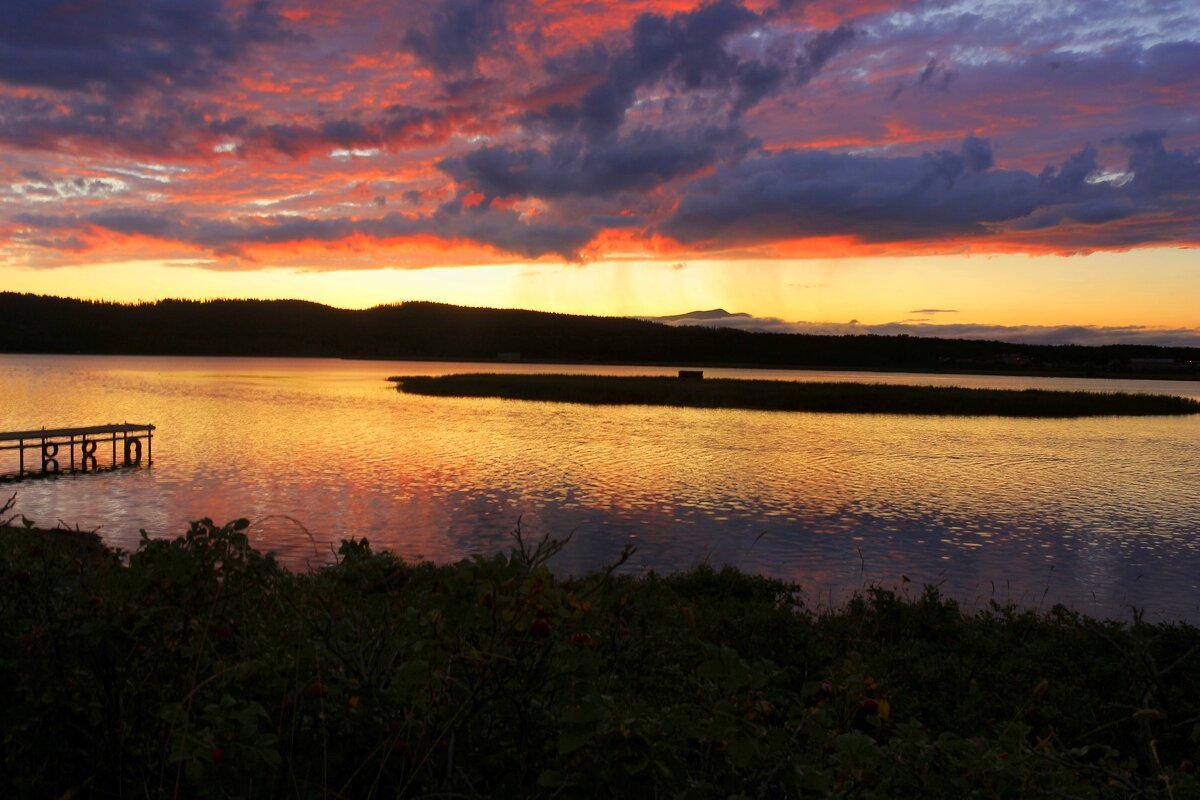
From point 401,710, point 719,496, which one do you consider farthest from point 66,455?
point 401,710

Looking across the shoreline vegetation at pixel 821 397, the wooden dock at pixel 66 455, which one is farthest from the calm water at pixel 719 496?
the shoreline vegetation at pixel 821 397

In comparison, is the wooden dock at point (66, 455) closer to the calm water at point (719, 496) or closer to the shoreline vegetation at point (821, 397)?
the calm water at point (719, 496)

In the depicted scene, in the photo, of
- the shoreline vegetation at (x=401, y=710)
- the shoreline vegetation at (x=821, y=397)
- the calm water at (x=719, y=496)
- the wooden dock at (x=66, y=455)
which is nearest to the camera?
the shoreline vegetation at (x=401, y=710)

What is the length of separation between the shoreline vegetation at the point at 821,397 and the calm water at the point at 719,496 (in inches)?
517

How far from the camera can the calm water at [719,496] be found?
2003 cm

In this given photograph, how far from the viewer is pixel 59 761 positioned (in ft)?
14.3

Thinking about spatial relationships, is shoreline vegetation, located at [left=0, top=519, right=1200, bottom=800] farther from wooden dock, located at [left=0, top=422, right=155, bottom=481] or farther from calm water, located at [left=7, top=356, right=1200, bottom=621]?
wooden dock, located at [left=0, top=422, right=155, bottom=481]

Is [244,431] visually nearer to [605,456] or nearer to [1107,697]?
[605,456]

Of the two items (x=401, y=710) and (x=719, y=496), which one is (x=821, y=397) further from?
(x=401, y=710)

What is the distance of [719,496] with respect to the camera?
29.0 meters

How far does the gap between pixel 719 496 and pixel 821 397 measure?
→ 49.8 metres

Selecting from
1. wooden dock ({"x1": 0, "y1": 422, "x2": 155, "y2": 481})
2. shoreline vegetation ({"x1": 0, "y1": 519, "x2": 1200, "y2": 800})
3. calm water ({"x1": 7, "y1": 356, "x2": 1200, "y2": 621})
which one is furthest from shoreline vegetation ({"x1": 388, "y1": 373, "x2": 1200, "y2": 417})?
shoreline vegetation ({"x1": 0, "y1": 519, "x2": 1200, "y2": 800})

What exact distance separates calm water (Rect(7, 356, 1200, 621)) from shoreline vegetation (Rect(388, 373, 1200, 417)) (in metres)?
13.1

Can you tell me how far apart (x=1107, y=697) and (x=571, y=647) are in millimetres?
9517
